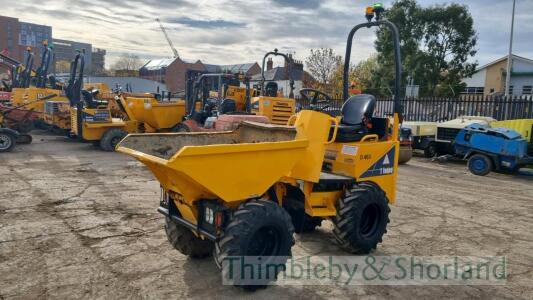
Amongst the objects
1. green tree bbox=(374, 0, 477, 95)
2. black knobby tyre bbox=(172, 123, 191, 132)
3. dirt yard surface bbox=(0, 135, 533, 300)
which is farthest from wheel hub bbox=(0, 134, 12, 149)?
green tree bbox=(374, 0, 477, 95)

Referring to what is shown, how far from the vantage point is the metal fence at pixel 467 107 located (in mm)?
13844

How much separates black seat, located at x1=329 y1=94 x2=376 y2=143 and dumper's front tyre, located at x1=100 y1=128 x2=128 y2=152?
→ 905cm

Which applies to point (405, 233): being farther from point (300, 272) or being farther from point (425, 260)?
point (300, 272)

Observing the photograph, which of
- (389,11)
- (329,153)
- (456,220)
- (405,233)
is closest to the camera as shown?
(329,153)

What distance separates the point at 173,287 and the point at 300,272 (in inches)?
47.5

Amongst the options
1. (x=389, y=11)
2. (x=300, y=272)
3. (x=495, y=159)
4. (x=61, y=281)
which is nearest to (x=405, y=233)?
(x=300, y=272)

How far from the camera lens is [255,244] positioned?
3.49 m

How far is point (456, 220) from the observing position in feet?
20.0

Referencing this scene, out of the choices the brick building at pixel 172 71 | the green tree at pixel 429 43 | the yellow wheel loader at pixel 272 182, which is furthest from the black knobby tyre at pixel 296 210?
the brick building at pixel 172 71

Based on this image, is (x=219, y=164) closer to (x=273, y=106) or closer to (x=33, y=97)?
(x=273, y=106)

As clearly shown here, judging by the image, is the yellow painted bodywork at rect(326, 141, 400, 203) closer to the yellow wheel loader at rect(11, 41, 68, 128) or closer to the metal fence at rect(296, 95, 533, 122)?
the metal fence at rect(296, 95, 533, 122)

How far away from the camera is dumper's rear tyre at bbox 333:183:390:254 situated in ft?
14.0

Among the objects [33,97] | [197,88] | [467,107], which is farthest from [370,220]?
A: [33,97]

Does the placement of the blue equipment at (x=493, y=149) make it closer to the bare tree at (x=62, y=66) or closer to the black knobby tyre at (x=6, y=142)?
the black knobby tyre at (x=6, y=142)
